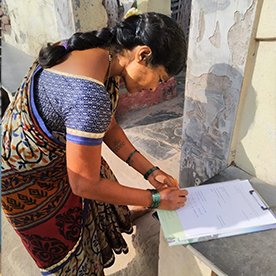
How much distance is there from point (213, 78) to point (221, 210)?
48 centimetres

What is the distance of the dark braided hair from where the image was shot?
960 millimetres

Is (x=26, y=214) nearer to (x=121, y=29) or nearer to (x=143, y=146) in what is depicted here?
(x=121, y=29)

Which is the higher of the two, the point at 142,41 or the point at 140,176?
the point at 142,41

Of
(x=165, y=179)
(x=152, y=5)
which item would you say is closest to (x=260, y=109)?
(x=165, y=179)

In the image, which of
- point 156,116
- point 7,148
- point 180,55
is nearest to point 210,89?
point 180,55

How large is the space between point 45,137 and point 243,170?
0.78m

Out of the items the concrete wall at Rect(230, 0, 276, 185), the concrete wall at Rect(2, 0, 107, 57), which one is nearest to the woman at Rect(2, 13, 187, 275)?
the concrete wall at Rect(230, 0, 276, 185)

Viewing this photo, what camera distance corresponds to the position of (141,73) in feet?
3.36

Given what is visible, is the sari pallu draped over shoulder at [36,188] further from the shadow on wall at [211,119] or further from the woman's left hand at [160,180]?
the shadow on wall at [211,119]

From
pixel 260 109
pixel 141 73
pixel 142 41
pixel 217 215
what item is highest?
pixel 142 41

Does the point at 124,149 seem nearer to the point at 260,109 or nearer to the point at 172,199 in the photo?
the point at 172,199

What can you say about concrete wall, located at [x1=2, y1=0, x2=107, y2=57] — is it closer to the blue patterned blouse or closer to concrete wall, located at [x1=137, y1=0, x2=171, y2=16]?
concrete wall, located at [x1=137, y1=0, x2=171, y2=16]

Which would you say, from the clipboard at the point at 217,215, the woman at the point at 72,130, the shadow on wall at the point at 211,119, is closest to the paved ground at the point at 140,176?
the woman at the point at 72,130

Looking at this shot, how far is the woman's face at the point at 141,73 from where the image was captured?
3.24 ft
